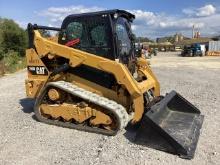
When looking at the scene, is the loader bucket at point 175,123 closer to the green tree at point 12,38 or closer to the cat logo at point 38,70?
the cat logo at point 38,70

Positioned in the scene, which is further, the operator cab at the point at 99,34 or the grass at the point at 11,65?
the grass at the point at 11,65

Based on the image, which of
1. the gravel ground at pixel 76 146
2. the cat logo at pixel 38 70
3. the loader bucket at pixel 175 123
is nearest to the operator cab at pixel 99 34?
the cat logo at pixel 38 70

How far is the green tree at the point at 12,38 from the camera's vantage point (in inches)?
1516

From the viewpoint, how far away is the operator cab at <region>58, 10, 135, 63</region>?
7203 mm

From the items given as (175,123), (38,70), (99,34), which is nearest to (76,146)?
(175,123)

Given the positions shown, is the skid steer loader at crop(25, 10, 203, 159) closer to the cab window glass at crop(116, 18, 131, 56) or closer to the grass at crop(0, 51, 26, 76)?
the cab window glass at crop(116, 18, 131, 56)

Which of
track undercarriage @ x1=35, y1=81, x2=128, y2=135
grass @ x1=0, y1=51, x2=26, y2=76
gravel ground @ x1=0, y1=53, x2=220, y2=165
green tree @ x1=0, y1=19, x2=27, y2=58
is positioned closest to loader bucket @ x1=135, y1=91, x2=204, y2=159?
gravel ground @ x1=0, y1=53, x2=220, y2=165

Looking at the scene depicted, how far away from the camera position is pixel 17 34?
39.5m

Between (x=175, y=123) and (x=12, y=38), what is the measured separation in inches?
1384

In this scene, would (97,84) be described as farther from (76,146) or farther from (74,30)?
(76,146)

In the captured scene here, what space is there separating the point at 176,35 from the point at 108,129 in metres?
84.0

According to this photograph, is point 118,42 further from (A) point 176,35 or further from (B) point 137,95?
(A) point 176,35

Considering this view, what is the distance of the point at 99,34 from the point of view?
734cm

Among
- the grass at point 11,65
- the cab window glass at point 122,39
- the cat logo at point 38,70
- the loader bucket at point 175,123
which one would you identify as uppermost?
the cab window glass at point 122,39
